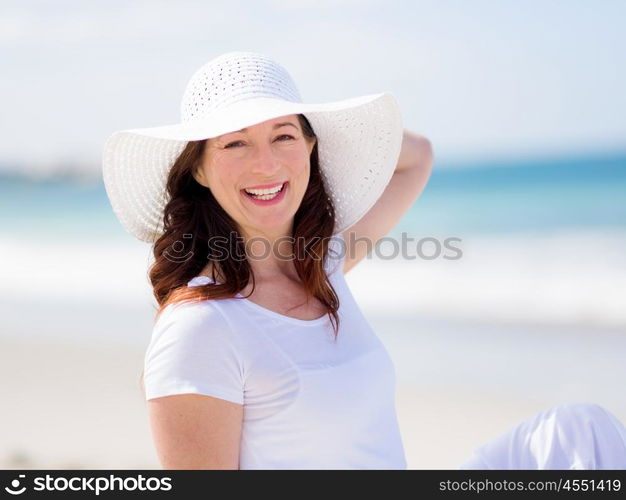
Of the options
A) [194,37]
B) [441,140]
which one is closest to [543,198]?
[441,140]

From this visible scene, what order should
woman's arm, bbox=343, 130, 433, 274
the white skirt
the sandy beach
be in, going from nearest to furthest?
the white skirt, woman's arm, bbox=343, 130, 433, 274, the sandy beach

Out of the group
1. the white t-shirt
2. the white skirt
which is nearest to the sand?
the white skirt

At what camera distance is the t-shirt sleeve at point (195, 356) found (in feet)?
6.81

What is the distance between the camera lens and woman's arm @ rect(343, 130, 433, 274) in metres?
2.98

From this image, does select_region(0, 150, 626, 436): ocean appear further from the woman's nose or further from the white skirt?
the woman's nose

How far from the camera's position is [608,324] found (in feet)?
22.4

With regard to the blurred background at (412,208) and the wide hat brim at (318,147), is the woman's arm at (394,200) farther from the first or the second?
the blurred background at (412,208)

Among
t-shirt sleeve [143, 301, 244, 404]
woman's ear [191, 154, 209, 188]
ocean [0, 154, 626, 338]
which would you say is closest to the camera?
t-shirt sleeve [143, 301, 244, 404]

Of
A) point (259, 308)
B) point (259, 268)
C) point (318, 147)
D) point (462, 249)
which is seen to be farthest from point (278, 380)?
point (462, 249)

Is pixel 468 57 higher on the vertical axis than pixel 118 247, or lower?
higher

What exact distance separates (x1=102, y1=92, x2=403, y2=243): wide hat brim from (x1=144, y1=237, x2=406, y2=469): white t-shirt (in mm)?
445

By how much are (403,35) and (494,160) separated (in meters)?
4.99

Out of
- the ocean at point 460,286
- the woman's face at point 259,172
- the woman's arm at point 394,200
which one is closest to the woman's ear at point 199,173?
the woman's face at point 259,172
